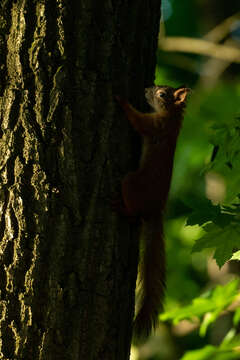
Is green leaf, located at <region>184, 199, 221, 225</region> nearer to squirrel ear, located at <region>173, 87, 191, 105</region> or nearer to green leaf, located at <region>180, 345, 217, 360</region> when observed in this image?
squirrel ear, located at <region>173, 87, 191, 105</region>

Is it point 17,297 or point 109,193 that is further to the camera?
point 109,193

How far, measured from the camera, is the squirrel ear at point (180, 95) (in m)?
2.96

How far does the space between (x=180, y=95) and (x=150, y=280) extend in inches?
36.6

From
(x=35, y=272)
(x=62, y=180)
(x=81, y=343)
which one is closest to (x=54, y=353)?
(x=81, y=343)

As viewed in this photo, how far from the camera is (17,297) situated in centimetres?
196

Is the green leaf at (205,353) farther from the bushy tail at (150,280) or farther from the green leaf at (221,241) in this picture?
the green leaf at (221,241)

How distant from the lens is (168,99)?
9.64 ft

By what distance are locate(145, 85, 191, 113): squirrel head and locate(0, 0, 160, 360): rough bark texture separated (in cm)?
53

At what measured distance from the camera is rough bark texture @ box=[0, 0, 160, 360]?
1979 mm

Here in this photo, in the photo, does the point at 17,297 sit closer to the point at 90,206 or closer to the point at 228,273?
the point at 90,206

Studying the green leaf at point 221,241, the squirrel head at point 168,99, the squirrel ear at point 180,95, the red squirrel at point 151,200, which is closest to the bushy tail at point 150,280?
the red squirrel at point 151,200

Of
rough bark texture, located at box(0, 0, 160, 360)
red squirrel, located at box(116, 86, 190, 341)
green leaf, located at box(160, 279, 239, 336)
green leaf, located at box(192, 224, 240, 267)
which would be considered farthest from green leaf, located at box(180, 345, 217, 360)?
rough bark texture, located at box(0, 0, 160, 360)

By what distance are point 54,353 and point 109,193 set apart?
1.81 feet

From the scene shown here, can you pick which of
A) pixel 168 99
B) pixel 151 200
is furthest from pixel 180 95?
pixel 151 200
